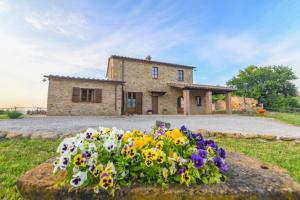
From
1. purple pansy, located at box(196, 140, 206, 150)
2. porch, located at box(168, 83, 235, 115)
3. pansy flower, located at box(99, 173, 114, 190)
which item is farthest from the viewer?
porch, located at box(168, 83, 235, 115)

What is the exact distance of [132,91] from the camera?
55.2 feet

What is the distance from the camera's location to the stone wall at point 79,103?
13.0 m

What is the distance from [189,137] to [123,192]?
37.4 inches

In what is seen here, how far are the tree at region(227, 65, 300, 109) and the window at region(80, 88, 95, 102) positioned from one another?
23.8m

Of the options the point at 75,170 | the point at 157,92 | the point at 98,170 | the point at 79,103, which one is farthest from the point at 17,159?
the point at 157,92

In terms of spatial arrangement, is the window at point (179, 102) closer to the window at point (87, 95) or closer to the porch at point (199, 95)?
the porch at point (199, 95)

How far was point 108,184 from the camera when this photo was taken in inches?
48.2

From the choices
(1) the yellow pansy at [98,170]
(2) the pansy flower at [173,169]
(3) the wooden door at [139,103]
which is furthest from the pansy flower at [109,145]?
(3) the wooden door at [139,103]

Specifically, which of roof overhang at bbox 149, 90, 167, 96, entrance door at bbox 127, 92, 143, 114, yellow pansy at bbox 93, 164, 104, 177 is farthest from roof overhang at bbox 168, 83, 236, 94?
yellow pansy at bbox 93, 164, 104, 177

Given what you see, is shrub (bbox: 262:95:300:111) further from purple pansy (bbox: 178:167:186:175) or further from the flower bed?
purple pansy (bbox: 178:167:186:175)

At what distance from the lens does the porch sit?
15.7 meters

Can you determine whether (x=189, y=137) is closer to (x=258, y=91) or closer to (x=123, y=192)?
(x=123, y=192)

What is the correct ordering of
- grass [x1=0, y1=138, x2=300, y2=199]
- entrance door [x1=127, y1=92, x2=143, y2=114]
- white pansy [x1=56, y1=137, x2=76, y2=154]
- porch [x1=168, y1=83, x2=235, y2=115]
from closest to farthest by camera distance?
white pansy [x1=56, y1=137, x2=76, y2=154]
grass [x1=0, y1=138, x2=300, y2=199]
porch [x1=168, y1=83, x2=235, y2=115]
entrance door [x1=127, y1=92, x2=143, y2=114]

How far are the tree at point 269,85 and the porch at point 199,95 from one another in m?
11.3
